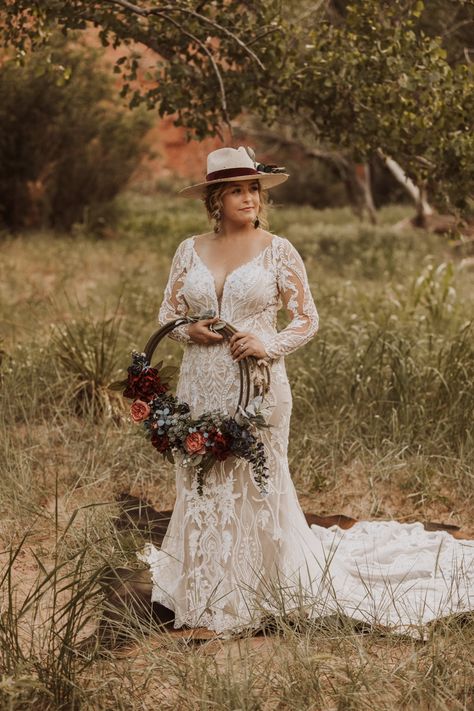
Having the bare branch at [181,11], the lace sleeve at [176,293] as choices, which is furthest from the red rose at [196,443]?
the bare branch at [181,11]

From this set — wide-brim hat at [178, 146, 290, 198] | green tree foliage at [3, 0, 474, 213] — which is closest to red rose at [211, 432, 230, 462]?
wide-brim hat at [178, 146, 290, 198]

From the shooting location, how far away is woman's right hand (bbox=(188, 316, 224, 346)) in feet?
14.0

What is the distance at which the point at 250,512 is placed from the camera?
14.6ft

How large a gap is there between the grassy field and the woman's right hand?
0.95m

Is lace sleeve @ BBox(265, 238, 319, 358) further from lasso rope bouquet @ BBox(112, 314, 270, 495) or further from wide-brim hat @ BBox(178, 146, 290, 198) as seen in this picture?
wide-brim hat @ BBox(178, 146, 290, 198)

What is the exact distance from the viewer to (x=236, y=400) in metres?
4.39

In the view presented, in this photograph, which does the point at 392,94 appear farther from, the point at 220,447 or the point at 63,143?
the point at 63,143

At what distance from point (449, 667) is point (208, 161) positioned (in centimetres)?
241

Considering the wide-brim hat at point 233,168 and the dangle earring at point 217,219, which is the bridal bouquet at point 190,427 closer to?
the dangle earring at point 217,219

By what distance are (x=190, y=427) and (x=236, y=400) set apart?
0.98 ft

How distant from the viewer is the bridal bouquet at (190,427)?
4145 mm

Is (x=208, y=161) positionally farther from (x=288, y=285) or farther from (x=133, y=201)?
(x=133, y=201)

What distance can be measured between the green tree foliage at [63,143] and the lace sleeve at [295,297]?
9.77 meters

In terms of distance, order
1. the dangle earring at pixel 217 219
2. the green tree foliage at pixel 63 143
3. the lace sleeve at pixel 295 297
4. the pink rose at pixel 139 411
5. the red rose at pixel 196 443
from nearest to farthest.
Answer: the red rose at pixel 196 443, the pink rose at pixel 139 411, the lace sleeve at pixel 295 297, the dangle earring at pixel 217 219, the green tree foliage at pixel 63 143
